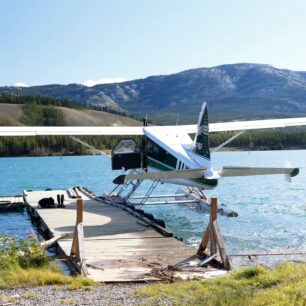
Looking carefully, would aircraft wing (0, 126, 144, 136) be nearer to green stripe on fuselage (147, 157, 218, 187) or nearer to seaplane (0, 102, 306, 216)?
seaplane (0, 102, 306, 216)

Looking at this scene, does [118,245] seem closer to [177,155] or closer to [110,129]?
[177,155]

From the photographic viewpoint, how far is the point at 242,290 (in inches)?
286

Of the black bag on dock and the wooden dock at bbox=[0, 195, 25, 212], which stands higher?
the black bag on dock

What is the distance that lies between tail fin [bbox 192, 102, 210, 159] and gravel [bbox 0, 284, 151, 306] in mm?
8407

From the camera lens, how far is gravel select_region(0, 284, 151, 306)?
7.10m

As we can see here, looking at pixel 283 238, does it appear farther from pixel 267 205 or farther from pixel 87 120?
pixel 87 120

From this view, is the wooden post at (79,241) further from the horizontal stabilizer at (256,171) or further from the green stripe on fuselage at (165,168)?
the green stripe on fuselage at (165,168)

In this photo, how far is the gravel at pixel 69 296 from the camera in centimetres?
710

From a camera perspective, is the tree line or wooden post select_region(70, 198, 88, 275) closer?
wooden post select_region(70, 198, 88, 275)

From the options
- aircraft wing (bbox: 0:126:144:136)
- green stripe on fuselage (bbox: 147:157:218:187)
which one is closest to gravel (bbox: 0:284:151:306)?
green stripe on fuselage (bbox: 147:157:218:187)

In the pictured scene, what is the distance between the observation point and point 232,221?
19.5m

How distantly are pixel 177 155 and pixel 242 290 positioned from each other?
1025cm

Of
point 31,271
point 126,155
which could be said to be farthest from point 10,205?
point 31,271

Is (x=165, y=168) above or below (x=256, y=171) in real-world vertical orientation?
below
